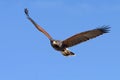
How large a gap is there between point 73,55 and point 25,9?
435 centimetres

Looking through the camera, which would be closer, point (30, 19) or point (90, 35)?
point (90, 35)

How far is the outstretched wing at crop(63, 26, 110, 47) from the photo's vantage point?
64.0 feet

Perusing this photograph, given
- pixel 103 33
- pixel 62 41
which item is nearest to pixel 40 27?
pixel 62 41

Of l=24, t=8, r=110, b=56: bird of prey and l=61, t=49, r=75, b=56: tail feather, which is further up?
l=24, t=8, r=110, b=56: bird of prey

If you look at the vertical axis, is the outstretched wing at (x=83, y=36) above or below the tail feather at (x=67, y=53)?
above

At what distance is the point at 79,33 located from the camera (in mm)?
19766

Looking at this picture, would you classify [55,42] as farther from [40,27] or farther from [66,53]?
[40,27]

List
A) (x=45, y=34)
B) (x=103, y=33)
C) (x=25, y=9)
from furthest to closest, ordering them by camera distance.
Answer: (x=25, y=9) < (x=45, y=34) < (x=103, y=33)

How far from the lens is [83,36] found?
65.3 ft

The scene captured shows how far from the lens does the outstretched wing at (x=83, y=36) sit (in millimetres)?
19495

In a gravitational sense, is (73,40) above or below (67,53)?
above

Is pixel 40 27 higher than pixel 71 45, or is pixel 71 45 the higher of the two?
pixel 40 27

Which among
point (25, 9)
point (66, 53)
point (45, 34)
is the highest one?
point (25, 9)

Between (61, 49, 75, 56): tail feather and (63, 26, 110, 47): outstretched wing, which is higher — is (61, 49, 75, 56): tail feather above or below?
below
